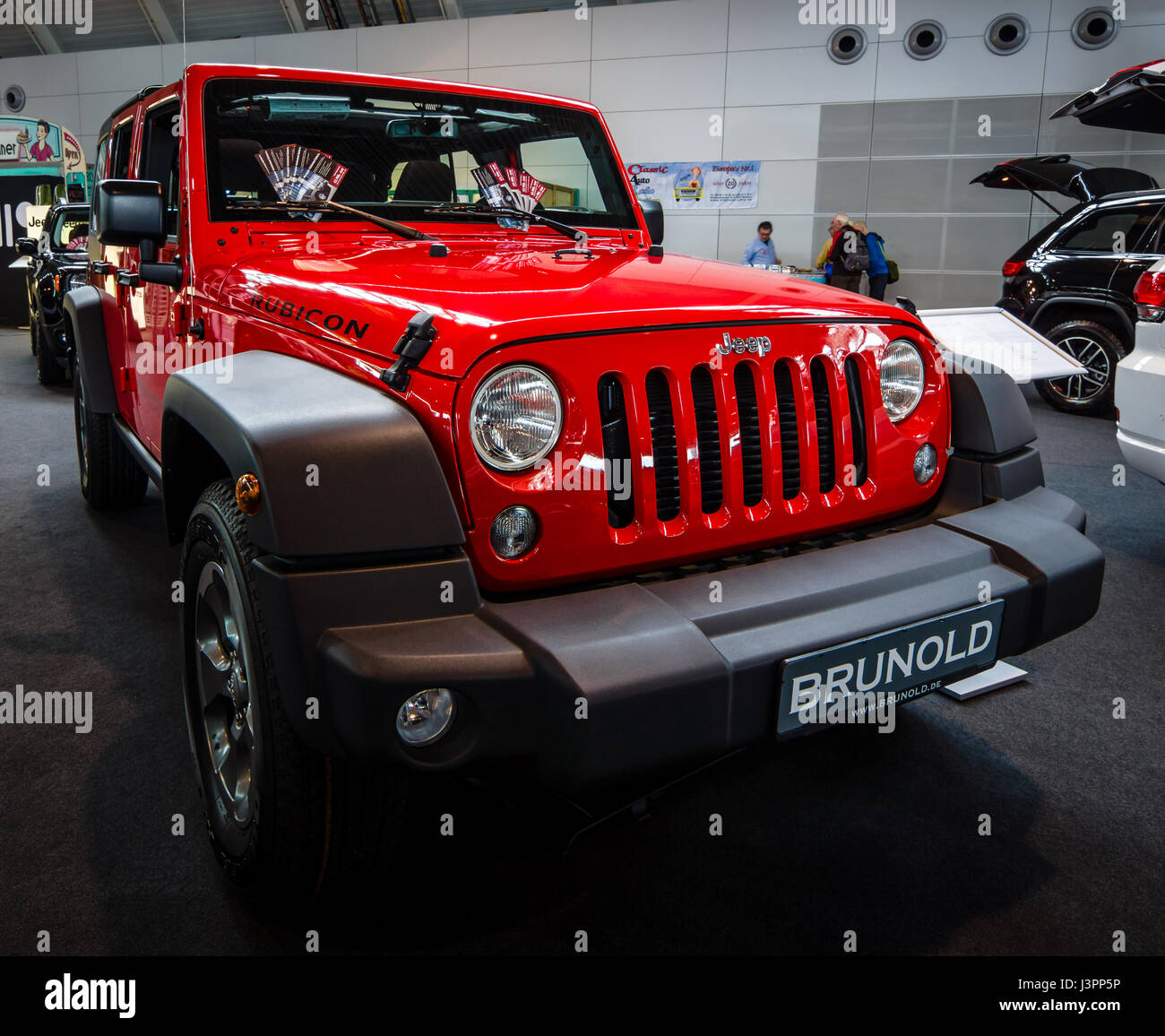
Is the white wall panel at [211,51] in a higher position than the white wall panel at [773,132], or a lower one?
higher

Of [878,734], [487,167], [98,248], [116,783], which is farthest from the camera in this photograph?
[98,248]

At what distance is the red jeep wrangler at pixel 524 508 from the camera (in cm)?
131

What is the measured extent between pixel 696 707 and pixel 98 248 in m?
3.46

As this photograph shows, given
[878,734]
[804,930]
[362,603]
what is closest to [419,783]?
[362,603]

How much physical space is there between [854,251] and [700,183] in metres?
3.09

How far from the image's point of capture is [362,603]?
130cm

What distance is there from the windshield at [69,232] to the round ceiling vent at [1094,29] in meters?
11.0

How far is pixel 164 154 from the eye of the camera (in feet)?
9.50

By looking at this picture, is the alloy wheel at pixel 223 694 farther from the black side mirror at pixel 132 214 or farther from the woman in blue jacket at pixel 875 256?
the woman in blue jacket at pixel 875 256

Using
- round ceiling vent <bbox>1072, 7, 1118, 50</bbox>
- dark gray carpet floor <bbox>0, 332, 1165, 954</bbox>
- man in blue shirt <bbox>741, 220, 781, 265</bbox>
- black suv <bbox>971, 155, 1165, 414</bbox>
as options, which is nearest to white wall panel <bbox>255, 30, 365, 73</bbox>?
man in blue shirt <bbox>741, 220, 781, 265</bbox>

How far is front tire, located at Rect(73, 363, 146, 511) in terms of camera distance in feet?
12.9

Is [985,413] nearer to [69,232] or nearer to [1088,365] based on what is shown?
[1088,365]

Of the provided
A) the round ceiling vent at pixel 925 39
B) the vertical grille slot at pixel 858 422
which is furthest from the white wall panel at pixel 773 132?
the vertical grille slot at pixel 858 422
